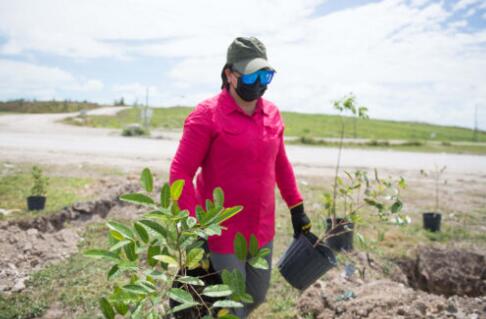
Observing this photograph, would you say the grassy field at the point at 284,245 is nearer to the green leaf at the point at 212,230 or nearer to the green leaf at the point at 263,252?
the green leaf at the point at 263,252

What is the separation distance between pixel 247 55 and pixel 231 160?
589 millimetres

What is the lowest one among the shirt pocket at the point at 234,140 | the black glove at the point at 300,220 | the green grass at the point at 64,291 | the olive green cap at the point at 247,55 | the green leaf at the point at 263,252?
the green grass at the point at 64,291

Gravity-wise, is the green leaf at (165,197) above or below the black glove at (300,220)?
above

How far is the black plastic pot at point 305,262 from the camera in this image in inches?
112

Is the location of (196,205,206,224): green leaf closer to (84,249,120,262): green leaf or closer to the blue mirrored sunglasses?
(84,249,120,262): green leaf

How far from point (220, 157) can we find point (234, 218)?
350mm

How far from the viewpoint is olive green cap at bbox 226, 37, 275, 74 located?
7.78 feet

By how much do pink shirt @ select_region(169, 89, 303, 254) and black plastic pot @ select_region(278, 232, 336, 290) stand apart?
391 millimetres

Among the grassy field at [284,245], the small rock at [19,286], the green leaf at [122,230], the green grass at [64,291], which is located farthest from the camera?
the small rock at [19,286]

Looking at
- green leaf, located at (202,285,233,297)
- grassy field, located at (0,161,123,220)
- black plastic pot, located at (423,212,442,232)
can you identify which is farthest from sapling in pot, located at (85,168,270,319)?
black plastic pot, located at (423,212,442,232)

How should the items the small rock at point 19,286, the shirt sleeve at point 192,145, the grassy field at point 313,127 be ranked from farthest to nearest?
1. the grassy field at point 313,127
2. the small rock at point 19,286
3. the shirt sleeve at point 192,145

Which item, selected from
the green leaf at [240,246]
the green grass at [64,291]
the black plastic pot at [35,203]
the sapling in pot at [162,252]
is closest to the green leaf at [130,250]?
the sapling in pot at [162,252]

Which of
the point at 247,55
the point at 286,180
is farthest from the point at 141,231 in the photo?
the point at 286,180

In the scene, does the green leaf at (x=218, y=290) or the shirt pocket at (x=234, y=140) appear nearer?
the green leaf at (x=218, y=290)
